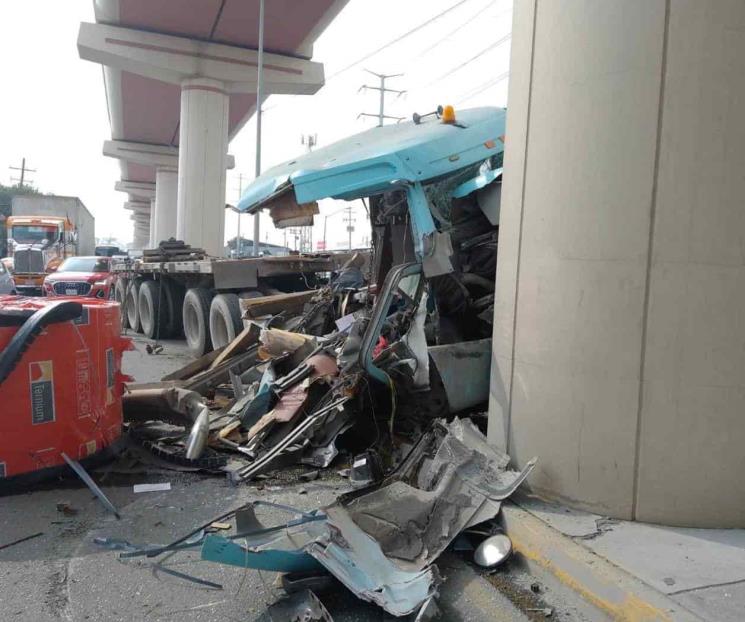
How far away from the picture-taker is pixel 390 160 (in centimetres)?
456

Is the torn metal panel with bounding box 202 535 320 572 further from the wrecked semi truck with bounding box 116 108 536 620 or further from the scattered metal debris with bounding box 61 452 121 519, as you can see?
the scattered metal debris with bounding box 61 452 121 519

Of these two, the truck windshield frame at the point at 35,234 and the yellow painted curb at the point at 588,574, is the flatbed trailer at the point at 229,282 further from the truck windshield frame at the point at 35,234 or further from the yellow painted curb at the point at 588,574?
the truck windshield frame at the point at 35,234

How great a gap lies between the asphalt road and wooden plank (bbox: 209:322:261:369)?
3024 mm

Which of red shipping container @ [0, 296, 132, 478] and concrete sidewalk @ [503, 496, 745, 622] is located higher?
red shipping container @ [0, 296, 132, 478]

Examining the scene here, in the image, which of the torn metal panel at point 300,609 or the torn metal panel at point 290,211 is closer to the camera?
the torn metal panel at point 300,609

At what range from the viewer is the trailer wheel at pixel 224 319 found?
9664 millimetres

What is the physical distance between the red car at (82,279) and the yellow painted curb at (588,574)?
1474 cm

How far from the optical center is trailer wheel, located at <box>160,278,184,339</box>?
44.7 ft

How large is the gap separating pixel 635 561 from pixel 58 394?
3747 millimetres

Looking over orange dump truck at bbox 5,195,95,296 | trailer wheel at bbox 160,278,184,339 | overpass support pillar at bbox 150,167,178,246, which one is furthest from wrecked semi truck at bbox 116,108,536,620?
overpass support pillar at bbox 150,167,178,246

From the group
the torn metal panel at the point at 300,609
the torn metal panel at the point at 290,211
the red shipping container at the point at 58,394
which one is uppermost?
the torn metal panel at the point at 290,211

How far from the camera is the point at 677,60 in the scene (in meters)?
3.24

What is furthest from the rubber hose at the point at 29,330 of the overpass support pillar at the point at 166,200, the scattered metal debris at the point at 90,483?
the overpass support pillar at the point at 166,200

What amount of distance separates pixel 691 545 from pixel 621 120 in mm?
2191
